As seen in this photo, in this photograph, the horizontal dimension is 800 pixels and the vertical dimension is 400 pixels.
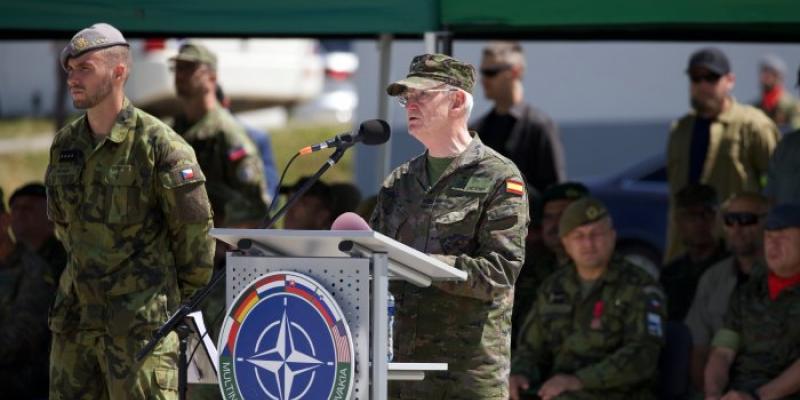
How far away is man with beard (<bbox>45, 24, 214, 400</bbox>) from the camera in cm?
530

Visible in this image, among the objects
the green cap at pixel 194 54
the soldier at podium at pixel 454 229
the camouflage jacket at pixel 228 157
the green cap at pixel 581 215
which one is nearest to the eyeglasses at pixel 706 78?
the green cap at pixel 581 215

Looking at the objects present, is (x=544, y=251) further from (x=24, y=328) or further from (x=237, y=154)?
(x=24, y=328)

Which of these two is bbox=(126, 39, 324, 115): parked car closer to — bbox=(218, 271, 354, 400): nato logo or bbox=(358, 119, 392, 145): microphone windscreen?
bbox=(358, 119, 392, 145): microphone windscreen

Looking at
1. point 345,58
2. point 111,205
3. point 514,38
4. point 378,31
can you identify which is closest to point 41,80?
point 345,58

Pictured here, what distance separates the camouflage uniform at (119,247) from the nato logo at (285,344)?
48.7 inches

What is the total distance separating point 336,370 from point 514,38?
16.2 feet

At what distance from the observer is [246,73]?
61.0 feet

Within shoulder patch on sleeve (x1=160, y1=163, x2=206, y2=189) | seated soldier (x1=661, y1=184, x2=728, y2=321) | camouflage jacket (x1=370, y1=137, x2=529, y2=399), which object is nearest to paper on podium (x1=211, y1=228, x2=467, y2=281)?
camouflage jacket (x1=370, y1=137, x2=529, y2=399)

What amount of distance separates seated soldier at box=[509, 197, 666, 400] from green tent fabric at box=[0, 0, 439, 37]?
3.99 feet

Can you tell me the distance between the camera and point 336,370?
4.02m

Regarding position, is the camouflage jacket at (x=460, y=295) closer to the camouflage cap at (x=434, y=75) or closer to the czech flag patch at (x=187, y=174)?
the camouflage cap at (x=434, y=75)

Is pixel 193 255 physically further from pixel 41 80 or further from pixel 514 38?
pixel 41 80

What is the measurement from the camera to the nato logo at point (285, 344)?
402cm

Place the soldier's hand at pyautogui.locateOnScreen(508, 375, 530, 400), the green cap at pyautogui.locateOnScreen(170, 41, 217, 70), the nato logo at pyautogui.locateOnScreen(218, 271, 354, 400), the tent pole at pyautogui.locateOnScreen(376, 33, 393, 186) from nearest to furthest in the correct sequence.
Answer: the nato logo at pyautogui.locateOnScreen(218, 271, 354, 400) < the soldier's hand at pyautogui.locateOnScreen(508, 375, 530, 400) < the tent pole at pyautogui.locateOnScreen(376, 33, 393, 186) < the green cap at pyautogui.locateOnScreen(170, 41, 217, 70)
